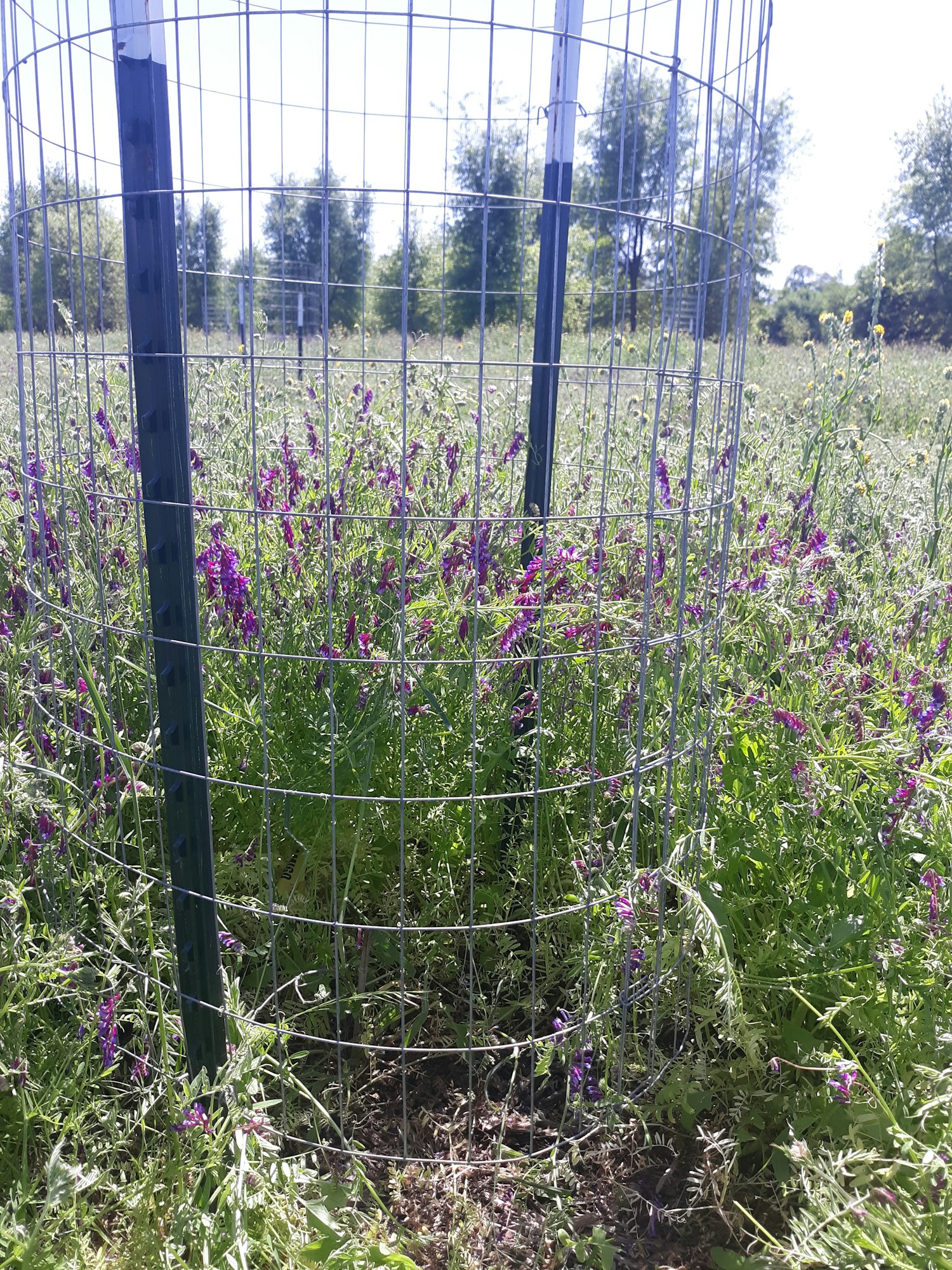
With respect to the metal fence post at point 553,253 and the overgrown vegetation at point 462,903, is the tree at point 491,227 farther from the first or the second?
the overgrown vegetation at point 462,903

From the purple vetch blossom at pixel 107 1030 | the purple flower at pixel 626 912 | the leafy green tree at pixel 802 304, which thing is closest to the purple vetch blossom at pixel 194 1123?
the purple vetch blossom at pixel 107 1030

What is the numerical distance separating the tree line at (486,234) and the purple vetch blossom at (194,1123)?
1.16 metres

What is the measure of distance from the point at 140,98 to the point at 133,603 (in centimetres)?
99

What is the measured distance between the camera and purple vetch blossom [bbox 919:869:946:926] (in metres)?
1.62

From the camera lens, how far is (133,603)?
1.96 metres

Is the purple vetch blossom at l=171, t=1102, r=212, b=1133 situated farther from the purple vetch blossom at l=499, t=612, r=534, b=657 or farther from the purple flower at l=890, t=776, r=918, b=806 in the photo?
the purple flower at l=890, t=776, r=918, b=806

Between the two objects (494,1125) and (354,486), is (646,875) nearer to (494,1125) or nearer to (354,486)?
(494,1125)

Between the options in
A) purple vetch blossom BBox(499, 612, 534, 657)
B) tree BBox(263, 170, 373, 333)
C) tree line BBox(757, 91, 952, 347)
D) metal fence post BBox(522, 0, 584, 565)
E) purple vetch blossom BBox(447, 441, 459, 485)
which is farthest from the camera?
tree line BBox(757, 91, 952, 347)

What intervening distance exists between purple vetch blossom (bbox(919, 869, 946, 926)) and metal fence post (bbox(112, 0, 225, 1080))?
4.07ft

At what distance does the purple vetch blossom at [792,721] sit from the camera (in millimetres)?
1764

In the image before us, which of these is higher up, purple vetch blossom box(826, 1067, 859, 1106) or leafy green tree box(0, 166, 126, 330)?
leafy green tree box(0, 166, 126, 330)

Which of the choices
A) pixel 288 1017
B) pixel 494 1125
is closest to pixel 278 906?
pixel 288 1017

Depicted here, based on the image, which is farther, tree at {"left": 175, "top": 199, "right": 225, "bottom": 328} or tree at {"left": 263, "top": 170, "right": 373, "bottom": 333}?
tree at {"left": 263, "top": 170, "right": 373, "bottom": 333}

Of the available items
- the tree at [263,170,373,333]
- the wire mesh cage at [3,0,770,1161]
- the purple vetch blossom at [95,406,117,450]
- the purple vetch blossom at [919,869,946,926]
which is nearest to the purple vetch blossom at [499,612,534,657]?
the wire mesh cage at [3,0,770,1161]
